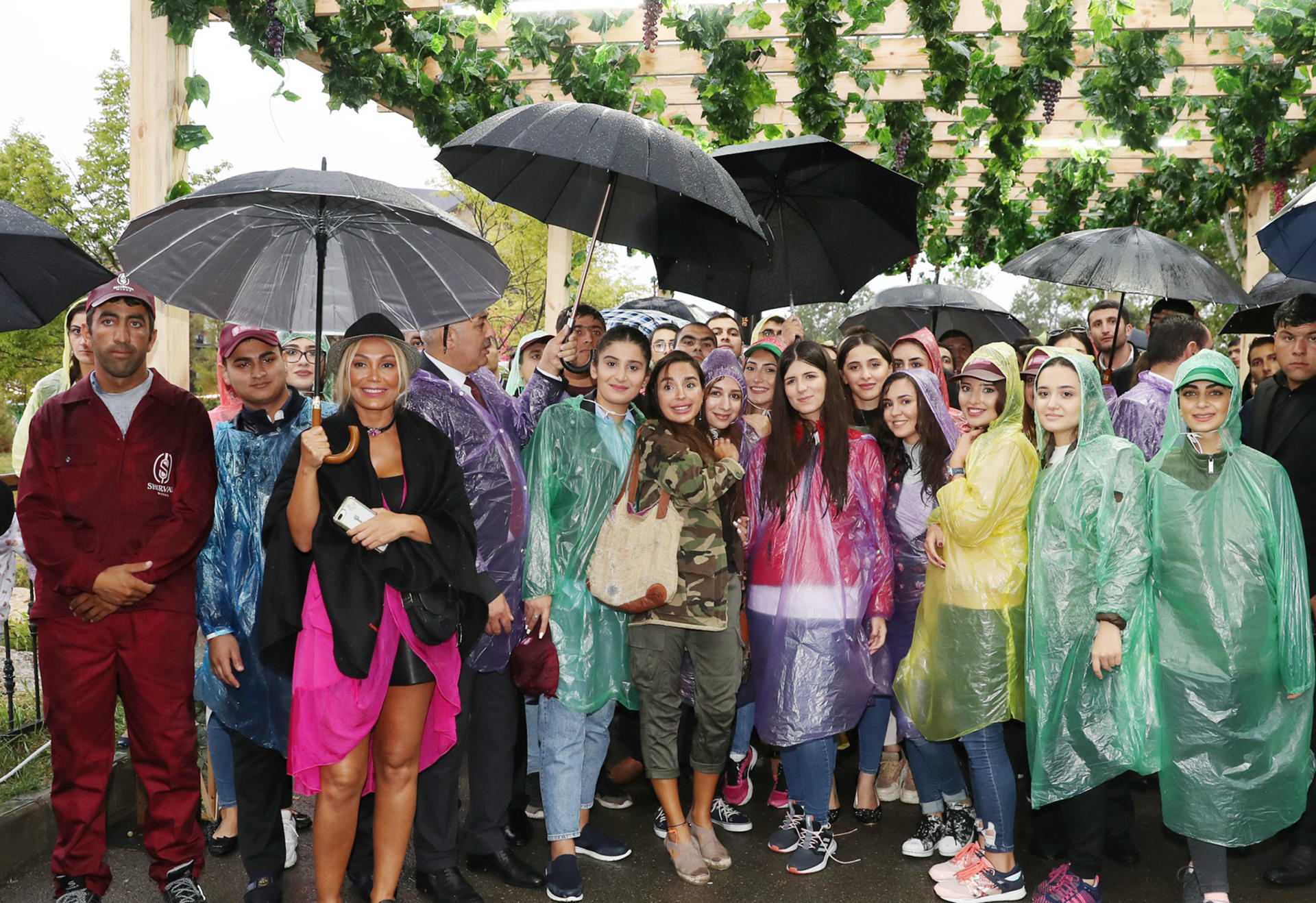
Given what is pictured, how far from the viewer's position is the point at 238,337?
3.16m

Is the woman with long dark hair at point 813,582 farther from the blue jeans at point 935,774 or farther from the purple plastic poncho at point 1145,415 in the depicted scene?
the purple plastic poncho at point 1145,415

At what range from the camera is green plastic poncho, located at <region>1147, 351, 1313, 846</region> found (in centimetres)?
302

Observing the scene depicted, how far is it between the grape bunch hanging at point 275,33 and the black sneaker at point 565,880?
385cm

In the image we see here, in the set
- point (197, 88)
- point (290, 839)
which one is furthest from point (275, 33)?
point (290, 839)

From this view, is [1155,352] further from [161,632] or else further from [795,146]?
[161,632]

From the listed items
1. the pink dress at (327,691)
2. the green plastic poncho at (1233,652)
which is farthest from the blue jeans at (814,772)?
the pink dress at (327,691)

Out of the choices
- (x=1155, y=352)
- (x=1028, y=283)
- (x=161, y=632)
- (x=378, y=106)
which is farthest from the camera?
(x=1028, y=283)

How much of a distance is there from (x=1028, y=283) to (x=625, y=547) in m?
34.6

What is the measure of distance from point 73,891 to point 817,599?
2.42 m

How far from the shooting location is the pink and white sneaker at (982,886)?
3213 mm

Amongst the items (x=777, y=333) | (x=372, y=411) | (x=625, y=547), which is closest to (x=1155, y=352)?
(x=777, y=333)

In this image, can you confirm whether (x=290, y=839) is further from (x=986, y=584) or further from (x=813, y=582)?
(x=986, y=584)

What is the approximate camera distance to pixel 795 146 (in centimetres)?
363

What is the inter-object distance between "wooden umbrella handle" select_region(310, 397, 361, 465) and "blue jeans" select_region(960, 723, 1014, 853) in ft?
6.89
